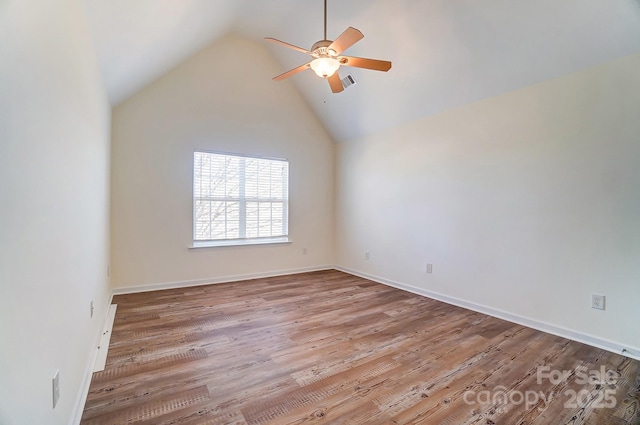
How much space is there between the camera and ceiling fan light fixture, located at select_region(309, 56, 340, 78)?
2402 mm

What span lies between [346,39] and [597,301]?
3100 millimetres

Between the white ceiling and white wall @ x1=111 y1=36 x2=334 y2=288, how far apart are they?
0.35 meters

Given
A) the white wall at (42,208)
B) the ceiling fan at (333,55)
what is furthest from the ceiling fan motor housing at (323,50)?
the white wall at (42,208)

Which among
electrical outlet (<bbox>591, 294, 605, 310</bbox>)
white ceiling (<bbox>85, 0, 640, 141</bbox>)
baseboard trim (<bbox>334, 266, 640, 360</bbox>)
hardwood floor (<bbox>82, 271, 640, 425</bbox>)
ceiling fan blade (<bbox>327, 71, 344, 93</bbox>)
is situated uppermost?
white ceiling (<bbox>85, 0, 640, 141</bbox>)

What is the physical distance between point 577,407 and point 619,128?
221 cm

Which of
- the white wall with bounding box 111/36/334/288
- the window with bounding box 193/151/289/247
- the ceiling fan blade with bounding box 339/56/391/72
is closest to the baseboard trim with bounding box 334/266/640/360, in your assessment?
the white wall with bounding box 111/36/334/288

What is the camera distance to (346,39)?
2213 mm

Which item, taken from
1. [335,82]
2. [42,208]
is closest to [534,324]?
[335,82]

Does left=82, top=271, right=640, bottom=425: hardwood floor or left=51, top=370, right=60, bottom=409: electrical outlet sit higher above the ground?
left=51, top=370, right=60, bottom=409: electrical outlet

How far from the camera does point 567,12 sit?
2.30 meters

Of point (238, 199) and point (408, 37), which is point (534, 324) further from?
point (238, 199)

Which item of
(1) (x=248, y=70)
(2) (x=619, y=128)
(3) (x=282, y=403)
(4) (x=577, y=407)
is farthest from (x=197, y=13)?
(4) (x=577, y=407)

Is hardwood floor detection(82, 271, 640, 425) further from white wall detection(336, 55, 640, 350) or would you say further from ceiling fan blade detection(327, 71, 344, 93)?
ceiling fan blade detection(327, 71, 344, 93)

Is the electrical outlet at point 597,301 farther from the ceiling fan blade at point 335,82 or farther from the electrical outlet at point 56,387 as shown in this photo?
the electrical outlet at point 56,387
